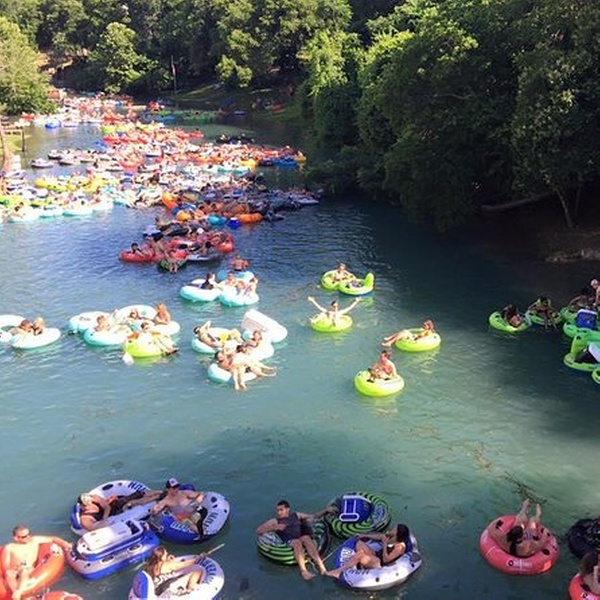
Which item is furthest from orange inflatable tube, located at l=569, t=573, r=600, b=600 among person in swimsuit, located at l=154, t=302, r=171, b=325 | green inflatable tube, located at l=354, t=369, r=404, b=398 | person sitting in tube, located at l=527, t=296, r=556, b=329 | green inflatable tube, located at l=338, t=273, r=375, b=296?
green inflatable tube, located at l=338, t=273, r=375, b=296

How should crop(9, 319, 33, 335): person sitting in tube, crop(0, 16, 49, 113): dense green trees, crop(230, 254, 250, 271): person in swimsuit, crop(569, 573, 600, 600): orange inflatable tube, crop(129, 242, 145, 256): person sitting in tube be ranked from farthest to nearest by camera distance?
crop(0, 16, 49, 113): dense green trees < crop(129, 242, 145, 256): person sitting in tube < crop(230, 254, 250, 271): person in swimsuit < crop(9, 319, 33, 335): person sitting in tube < crop(569, 573, 600, 600): orange inflatable tube

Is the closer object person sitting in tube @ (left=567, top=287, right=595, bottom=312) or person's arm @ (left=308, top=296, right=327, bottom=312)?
person sitting in tube @ (left=567, top=287, right=595, bottom=312)

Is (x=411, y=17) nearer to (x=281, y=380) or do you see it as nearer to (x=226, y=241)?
(x=226, y=241)

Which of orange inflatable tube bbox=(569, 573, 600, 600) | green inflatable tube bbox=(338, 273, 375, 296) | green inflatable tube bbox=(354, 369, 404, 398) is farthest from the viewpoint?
green inflatable tube bbox=(338, 273, 375, 296)

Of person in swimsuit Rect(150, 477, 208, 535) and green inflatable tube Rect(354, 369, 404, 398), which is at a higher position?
person in swimsuit Rect(150, 477, 208, 535)

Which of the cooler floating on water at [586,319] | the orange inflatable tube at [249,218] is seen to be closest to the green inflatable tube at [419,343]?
the cooler floating on water at [586,319]

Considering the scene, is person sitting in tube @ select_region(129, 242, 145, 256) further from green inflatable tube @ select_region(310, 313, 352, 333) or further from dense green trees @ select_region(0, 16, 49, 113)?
dense green trees @ select_region(0, 16, 49, 113)
